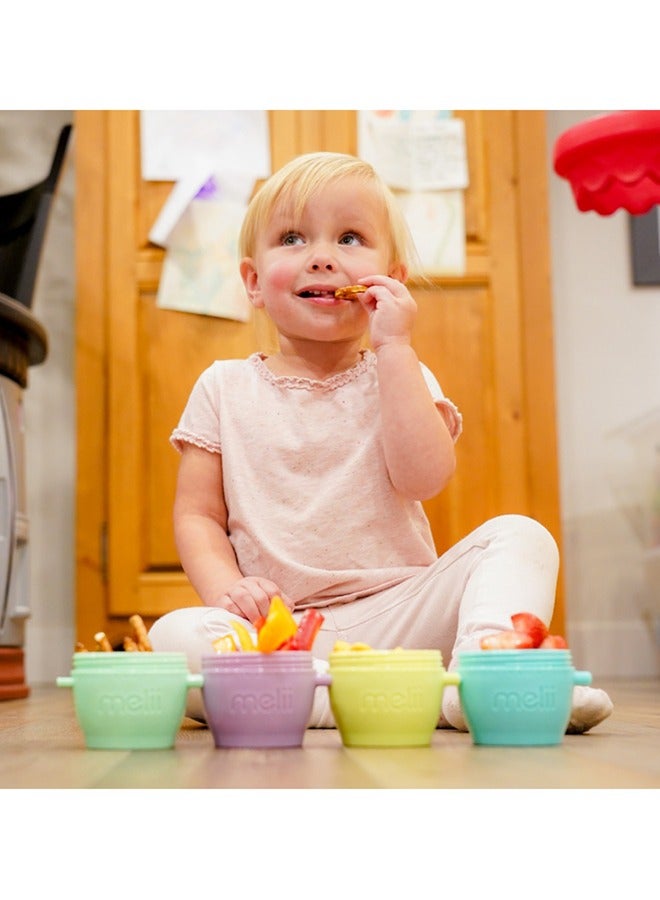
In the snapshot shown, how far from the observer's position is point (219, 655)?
74cm

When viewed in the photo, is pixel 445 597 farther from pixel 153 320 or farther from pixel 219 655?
pixel 153 320

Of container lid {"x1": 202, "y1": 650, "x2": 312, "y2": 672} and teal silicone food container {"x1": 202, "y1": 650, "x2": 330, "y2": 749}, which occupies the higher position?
container lid {"x1": 202, "y1": 650, "x2": 312, "y2": 672}

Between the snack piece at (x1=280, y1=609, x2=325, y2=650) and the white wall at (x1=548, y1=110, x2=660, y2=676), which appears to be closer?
the snack piece at (x1=280, y1=609, x2=325, y2=650)

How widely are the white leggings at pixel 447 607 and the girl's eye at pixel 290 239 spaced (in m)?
0.35

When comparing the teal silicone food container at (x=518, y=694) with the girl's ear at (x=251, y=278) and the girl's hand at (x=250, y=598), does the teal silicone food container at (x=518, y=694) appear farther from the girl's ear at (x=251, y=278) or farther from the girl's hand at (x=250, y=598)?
the girl's ear at (x=251, y=278)

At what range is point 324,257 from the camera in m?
1.10

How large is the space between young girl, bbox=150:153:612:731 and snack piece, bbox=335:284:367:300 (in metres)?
0.01

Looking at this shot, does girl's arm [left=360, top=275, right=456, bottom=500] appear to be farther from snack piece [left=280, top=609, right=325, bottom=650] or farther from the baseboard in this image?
the baseboard

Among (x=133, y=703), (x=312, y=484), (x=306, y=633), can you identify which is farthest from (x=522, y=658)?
(x=312, y=484)

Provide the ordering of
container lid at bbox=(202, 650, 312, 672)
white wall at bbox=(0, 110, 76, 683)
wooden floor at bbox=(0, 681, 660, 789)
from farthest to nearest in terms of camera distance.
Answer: white wall at bbox=(0, 110, 76, 683), container lid at bbox=(202, 650, 312, 672), wooden floor at bbox=(0, 681, 660, 789)

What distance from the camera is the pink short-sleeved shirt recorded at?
1129 mm

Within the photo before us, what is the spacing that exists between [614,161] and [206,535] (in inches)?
22.9

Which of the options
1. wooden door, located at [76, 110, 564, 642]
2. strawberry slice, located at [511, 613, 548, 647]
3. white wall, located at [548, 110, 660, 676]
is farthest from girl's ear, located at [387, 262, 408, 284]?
white wall, located at [548, 110, 660, 676]

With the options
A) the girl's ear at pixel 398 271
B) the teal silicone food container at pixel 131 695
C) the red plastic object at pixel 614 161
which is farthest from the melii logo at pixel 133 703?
the red plastic object at pixel 614 161
